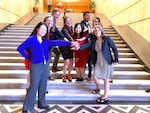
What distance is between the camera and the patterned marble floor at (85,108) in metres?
3.66

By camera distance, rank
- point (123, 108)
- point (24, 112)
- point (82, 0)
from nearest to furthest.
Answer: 1. point (24, 112)
2. point (123, 108)
3. point (82, 0)

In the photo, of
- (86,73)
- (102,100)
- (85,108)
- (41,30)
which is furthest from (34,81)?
(86,73)

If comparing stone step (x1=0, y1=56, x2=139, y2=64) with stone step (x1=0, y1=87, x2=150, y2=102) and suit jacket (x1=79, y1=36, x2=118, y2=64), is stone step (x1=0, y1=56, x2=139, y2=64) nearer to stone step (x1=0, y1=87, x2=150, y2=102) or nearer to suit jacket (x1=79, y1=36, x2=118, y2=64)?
stone step (x1=0, y1=87, x2=150, y2=102)

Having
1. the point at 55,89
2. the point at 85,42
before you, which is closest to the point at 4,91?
the point at 55,89

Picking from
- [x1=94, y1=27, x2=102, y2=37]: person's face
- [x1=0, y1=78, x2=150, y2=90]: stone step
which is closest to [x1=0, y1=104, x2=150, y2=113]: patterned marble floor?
[x1=0, y1=78, x2=150, y2=90]: stone step

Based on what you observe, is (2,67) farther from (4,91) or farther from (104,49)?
(104,49)

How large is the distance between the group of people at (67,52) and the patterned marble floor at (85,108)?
0.16m

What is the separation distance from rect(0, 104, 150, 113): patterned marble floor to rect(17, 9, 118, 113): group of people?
0.53 feet

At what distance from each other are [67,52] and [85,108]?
1069mm

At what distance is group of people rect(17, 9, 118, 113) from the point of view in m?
3.34

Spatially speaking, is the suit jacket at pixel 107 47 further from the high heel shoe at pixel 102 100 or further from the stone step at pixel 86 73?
the stone step at pixel 86 73

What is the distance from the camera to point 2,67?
5.10 meters

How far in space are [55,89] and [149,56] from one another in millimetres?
2184

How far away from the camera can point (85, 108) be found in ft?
12.4
